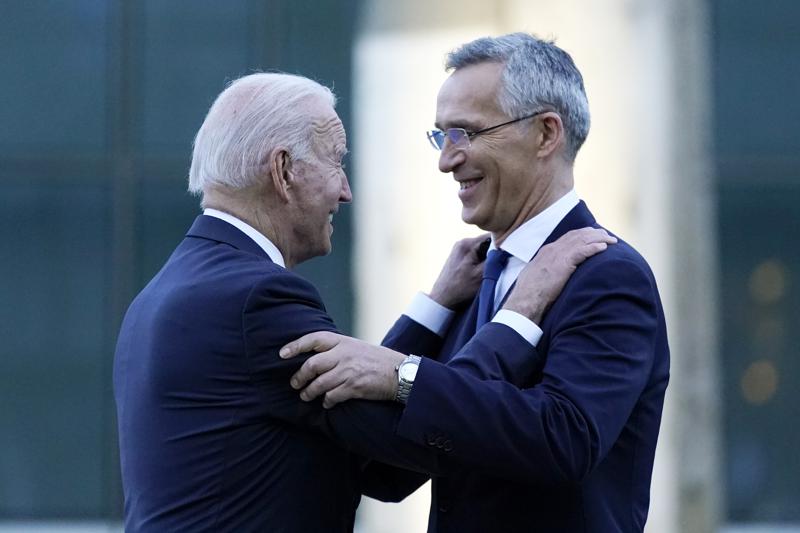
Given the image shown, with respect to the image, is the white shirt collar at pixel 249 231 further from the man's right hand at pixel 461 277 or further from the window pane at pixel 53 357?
the window pane at pixel 53 357

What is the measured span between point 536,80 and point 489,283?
480 millimetres

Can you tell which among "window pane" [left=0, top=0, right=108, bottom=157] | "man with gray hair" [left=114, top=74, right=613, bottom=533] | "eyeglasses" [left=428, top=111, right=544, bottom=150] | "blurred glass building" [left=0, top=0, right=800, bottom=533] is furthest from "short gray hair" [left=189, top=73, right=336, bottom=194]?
"window pane" [left=0, top=0, right=108, bottom=157]

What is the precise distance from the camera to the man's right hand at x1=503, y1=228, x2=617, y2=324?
2.90 meters

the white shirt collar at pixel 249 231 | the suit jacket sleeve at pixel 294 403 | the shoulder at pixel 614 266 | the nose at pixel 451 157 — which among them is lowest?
the suit jacket sleeve at pixel 294 403

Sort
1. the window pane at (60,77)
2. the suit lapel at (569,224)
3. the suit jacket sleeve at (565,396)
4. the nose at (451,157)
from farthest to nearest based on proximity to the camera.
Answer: the window pane at (60,77), the nose at (451,157), the suit lapel at (569,224), the suit jacket sleeve at (565,396)

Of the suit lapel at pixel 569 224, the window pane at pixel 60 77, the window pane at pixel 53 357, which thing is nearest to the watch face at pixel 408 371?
the suit lapel at pixel 569 224

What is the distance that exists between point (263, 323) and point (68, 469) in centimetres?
482

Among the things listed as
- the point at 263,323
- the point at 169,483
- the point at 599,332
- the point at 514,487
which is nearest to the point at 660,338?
the point at 599,332

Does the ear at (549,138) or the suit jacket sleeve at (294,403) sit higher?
the ear at (549,138)

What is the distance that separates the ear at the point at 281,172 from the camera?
2.96 meters

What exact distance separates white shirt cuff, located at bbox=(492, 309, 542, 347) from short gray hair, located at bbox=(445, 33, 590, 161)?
0.51 m

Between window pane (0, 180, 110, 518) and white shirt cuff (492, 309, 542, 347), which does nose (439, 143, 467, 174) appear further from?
window pane (0, 180, 110, 518)

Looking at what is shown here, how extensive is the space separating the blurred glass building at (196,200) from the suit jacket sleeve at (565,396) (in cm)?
399

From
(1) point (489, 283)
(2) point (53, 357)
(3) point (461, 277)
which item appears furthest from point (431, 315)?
(2) point (53, 357)
